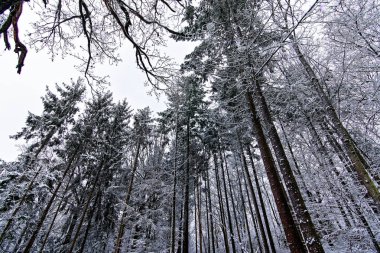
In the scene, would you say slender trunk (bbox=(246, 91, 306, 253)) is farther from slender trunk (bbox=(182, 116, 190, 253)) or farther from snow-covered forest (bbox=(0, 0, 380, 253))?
slender trunk (bbox=(182, 116, 190, 253))

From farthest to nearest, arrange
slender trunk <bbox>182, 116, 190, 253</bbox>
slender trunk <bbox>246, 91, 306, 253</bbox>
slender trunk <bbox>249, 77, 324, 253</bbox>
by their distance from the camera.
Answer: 1. slender trunk <bbox>182, 116, 190, 253</bbox>
2. slender trunk <bbox>246, 91, 306, 253</bbox>
3. slender trunk <bbox>249, 77, 324, 253</bbox>

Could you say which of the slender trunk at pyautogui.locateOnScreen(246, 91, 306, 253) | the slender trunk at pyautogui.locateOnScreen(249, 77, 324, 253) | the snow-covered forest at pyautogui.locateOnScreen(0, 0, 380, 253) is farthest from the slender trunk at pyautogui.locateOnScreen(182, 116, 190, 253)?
the slender trunk at pyautogui.locateOnScreen(249, 77, 324, 253)

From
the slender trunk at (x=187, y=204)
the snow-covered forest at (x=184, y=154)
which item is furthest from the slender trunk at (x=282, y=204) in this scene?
the slender trunk at (x=187, y=204)

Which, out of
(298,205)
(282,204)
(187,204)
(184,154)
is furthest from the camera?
(184,154)

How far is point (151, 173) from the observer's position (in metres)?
13.8

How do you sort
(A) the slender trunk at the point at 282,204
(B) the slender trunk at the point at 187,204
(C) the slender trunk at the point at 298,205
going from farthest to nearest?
(B) the slender trunk at the point at 187,204 → (A) the slender trunk at the point at 282,204 → (C) the slender trunk at the point at 298,205

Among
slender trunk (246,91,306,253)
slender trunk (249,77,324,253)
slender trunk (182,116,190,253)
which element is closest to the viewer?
slender trunk (249,77,324,253)

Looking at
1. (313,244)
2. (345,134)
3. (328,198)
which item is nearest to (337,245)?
(328,198)

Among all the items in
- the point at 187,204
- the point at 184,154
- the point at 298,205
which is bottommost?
the point at 298,205

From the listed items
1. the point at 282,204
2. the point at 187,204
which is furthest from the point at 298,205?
the point at 187,204

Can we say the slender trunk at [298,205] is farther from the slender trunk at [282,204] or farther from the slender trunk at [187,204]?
the slender trunk at [187,204]

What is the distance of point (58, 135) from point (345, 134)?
16.4 meters

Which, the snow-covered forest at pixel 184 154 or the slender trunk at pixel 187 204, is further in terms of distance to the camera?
the slender trunk at pixel 187 204

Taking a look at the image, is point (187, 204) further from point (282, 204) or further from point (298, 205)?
point (298, 205)
